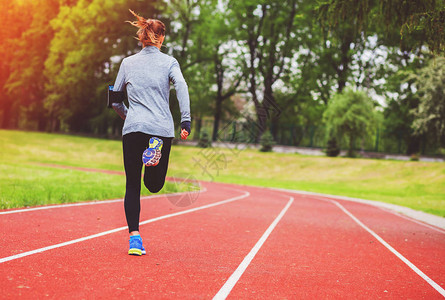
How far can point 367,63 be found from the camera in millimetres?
49031

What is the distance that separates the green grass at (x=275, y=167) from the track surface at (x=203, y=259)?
513 inches

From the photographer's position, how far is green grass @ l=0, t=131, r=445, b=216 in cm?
2511

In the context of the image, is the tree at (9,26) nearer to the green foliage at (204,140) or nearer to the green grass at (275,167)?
the green grass at (275,167)

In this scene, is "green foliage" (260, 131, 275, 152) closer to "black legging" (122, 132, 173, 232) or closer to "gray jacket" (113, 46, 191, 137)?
"gray jacket" (113, 46, 191, 137)

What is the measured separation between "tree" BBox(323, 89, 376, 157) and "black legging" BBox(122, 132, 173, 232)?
31.3m

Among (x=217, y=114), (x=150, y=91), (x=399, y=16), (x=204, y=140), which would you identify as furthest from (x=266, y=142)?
(x=150, y=91)

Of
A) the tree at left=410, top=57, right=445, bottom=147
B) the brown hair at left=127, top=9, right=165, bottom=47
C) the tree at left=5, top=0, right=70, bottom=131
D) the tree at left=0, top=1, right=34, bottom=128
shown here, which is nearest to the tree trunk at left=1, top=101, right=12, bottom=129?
the tree at left=0, top=1, right=34, bottom=128

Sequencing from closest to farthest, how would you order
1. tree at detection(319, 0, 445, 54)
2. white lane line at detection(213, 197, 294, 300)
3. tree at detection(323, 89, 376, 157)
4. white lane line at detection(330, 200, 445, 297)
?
white lane line at detection(213, 197, 294, 300) < white lane line at detection(330, 200, 445, 297) < tree at detection(319, 0, 445, 54) < tree at detection(323, 89, 376, 157)

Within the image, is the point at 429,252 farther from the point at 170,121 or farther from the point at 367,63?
the point at 367,63

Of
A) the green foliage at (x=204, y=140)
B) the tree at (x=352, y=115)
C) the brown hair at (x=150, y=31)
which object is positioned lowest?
the green foliage at (x=204, y=140)

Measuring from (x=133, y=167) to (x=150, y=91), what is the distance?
2.74 ft

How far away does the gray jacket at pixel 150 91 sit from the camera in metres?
4.62

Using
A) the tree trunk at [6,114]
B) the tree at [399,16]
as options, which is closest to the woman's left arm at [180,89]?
the tree at [399,16]

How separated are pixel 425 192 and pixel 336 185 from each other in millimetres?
5648
